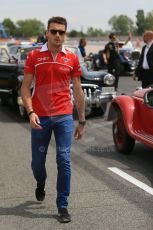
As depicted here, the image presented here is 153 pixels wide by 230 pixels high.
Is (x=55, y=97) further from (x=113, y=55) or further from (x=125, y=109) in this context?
(x=113, y=55)

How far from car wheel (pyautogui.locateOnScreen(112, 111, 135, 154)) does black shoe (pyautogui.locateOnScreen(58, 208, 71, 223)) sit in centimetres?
285

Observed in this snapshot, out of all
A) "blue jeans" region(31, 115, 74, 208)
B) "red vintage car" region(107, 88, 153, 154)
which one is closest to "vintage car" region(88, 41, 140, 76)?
"red vintage car" region(107, 88, 153, 154)

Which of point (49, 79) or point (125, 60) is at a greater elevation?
point (49, 79)

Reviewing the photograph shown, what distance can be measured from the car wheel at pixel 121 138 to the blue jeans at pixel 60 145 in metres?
2.68

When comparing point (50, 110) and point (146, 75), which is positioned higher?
point (50, 110)

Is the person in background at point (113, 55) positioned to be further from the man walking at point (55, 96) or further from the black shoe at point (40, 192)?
the man walking at point (55, 96)

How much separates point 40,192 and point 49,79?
118 centimetres

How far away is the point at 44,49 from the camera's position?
482 cm

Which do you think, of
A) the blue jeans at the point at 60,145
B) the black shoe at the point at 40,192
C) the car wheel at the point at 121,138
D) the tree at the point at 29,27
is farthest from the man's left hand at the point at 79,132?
the tree at the point at 29,27

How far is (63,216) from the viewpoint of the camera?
473 centimetres

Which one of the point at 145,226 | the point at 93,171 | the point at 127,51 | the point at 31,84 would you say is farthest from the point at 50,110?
the point at 127,51

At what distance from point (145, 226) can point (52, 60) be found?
65.1 inches

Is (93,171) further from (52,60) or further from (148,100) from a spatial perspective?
(52,60)

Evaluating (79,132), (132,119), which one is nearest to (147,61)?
(132,119)
